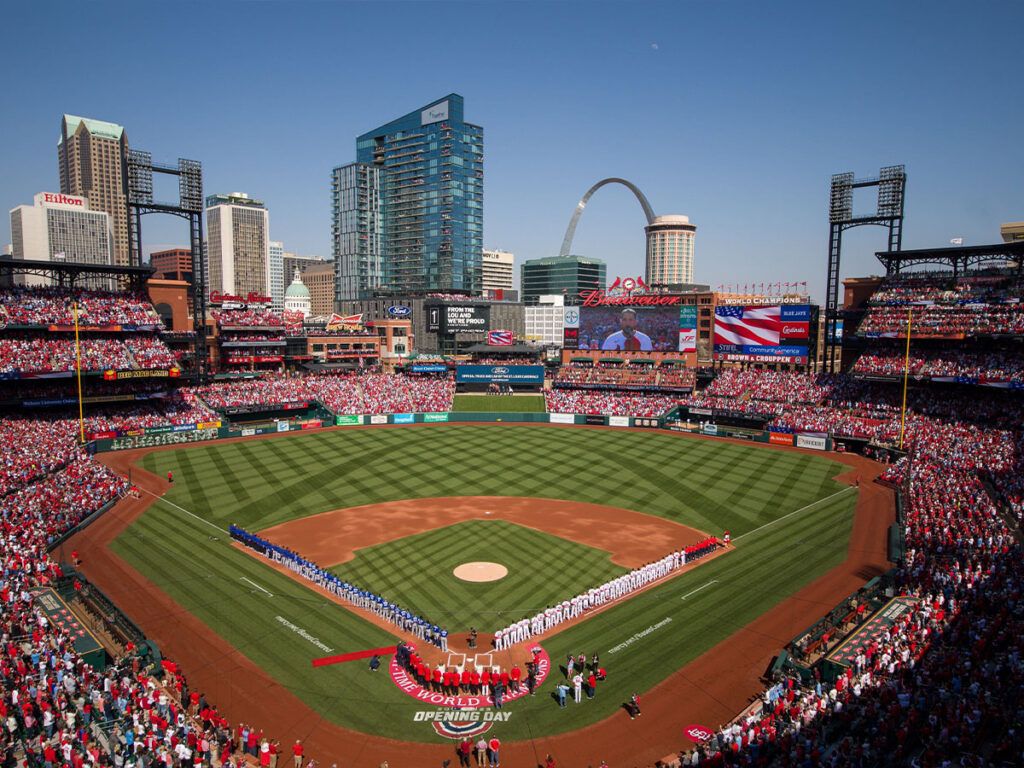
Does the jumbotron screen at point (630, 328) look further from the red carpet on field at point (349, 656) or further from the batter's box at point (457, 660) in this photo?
the red carpet on field at point (349, 656)

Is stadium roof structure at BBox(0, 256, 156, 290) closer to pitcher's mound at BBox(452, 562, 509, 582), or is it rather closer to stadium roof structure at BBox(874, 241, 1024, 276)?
pitcher's mound at BBox(452, 562, 509, 582)

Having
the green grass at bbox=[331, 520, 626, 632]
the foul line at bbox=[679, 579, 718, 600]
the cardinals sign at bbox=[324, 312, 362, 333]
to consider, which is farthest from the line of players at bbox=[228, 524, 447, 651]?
the cardinals sign at bbox=[324, 312, 362, 333]

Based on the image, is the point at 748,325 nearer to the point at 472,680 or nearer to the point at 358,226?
the point at 472,680

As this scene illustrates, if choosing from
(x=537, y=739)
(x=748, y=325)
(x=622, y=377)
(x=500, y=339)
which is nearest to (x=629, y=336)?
(x=622, y=377)

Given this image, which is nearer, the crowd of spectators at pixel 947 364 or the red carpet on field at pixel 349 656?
the red carpet on field at pixel 349 656

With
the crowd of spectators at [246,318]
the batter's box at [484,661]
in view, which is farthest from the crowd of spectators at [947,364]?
the crowd of spectators at [246,318]

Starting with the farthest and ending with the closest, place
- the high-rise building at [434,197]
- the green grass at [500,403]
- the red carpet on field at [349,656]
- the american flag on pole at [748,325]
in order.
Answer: the high-rise building at [434,197], the green grass at [500,403], the american flag on pole at [748,325], the red carpet on field at [349,656]
